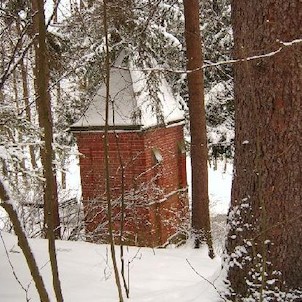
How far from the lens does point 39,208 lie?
32.5 feet

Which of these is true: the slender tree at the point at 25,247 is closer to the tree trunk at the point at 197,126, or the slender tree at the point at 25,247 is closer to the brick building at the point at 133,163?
the tree trunk at the point at 197,126

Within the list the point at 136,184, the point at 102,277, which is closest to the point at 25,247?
the point at 102,277

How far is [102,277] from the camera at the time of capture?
4.60 m

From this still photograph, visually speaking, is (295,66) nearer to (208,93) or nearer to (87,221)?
(87,221)

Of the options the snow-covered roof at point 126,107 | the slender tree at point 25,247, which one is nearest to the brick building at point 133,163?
the snow-covered roof at point 126,107

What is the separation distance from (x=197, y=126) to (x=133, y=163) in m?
2.68

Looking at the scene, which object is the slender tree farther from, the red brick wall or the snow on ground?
the red brick wall

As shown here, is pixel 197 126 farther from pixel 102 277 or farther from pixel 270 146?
pixel 270 146

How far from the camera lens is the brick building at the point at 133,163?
10.5 m

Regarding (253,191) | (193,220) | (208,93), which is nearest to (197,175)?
(193,220)

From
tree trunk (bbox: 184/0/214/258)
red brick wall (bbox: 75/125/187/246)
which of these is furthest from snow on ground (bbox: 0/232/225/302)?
red brick wall (bbox: 75/125/187/246)

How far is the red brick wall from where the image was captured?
10.5 meters

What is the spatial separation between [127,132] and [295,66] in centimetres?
813

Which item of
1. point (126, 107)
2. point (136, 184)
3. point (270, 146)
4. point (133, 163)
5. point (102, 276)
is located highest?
point (126, 107)
